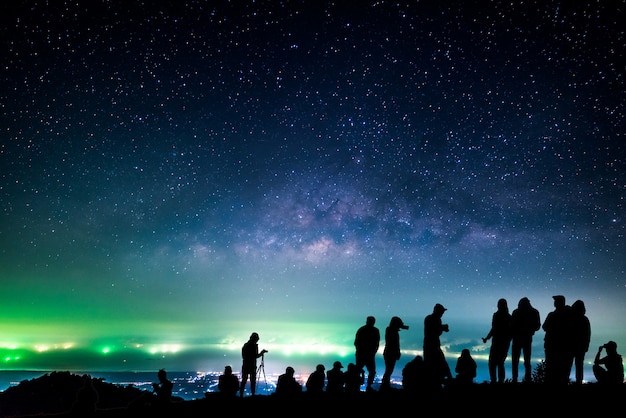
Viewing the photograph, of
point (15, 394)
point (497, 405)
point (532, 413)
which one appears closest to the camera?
point (532, 413)

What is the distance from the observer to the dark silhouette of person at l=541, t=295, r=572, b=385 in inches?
327

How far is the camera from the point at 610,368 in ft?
28.1

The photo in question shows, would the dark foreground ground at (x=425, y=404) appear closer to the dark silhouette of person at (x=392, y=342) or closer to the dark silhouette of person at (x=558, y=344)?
the dark silhouette of person at (x=558, y=344)

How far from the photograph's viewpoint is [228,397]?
9.04 meters

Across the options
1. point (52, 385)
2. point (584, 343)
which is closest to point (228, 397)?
point (584, 343)

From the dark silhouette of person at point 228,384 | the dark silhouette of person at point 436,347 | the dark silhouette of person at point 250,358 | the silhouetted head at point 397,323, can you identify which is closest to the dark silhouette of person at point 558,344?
the dark silhouette of person at point 436,347

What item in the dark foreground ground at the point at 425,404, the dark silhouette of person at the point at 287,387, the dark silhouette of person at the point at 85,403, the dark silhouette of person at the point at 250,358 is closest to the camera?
the dark silhouette of person at the point at 85,403

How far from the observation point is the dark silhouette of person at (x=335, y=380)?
30.6 feet

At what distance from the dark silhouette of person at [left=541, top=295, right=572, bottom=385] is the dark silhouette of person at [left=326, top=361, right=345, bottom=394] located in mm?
5109

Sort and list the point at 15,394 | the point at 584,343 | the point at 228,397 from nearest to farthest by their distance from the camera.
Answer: the point at 584,343, the point at 228,397, the point at 15,394

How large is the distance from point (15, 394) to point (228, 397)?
31.6 m

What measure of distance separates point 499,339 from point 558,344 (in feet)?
4.52

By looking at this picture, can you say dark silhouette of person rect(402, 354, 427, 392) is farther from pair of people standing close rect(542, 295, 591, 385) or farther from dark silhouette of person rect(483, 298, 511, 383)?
pair of people standing close rect(542, 295, 591, 385)

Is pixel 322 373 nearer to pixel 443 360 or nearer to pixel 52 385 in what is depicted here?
pixel 443 360
